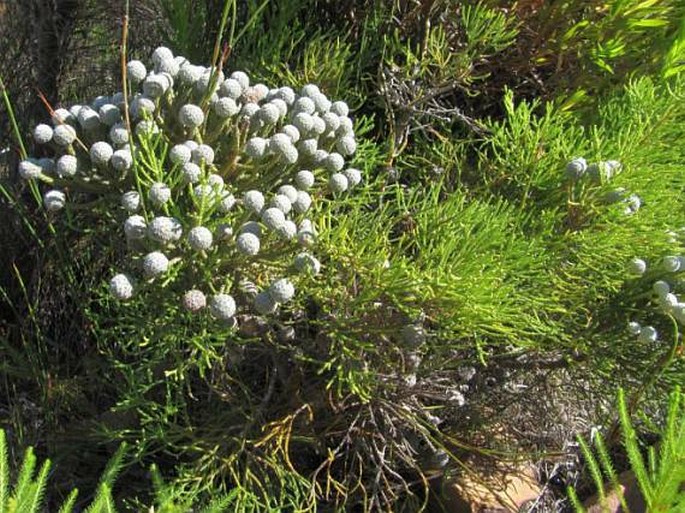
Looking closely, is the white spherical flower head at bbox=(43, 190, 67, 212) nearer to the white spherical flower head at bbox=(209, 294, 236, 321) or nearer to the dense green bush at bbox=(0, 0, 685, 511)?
the dense green bush at bbox=(0, 0, 685, 511)

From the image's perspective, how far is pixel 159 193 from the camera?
38.6 inches

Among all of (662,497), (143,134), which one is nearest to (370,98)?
(143,134)

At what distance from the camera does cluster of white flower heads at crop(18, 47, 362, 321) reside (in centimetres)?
101

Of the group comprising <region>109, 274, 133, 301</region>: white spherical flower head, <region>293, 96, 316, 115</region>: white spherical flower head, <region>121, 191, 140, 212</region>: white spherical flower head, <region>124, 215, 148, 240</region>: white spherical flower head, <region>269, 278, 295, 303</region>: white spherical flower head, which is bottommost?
<region>109, 274, 133, 301</region>: white spherical flower head

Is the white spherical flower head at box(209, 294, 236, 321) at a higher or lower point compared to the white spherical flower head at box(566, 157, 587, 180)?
lower

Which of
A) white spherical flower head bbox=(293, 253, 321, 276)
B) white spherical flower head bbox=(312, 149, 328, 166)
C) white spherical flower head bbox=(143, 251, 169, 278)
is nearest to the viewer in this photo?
white spherical flower head bbox=(143, 251, 169, 278)

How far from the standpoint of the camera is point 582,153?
135 cm

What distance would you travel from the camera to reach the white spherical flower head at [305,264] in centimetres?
106

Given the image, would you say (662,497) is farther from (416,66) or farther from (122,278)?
(416,66)

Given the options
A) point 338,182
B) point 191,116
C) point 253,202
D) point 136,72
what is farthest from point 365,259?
point 136,72

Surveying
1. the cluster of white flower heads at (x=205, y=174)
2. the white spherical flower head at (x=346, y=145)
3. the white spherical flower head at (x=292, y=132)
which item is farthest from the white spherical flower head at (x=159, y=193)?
the white spherical flower head at (x=346, y=145)

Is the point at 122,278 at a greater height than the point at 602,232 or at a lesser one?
lesser

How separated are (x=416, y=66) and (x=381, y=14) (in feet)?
0.47

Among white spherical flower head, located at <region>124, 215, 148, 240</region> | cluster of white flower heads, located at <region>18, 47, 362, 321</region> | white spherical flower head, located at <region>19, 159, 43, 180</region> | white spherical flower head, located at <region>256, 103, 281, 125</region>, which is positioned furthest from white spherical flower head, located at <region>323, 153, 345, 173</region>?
white spherical flower head, located at <region>19, 159, 43, 180</region>
